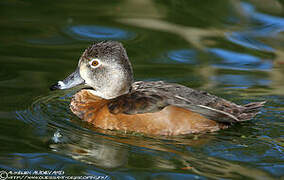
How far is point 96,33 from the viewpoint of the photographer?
10.3 metres

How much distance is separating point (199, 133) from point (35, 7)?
239 inches

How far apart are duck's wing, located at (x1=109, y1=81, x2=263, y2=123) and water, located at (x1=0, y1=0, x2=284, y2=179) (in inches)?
8.3

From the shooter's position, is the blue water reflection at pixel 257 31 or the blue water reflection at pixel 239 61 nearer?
the blue water reflection at pixel 239 61

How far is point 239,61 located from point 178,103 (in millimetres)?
3147

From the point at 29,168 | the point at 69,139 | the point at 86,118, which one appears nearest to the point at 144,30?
the point at 86,118

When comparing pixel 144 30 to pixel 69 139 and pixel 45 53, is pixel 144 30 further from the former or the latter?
pixel 69 139

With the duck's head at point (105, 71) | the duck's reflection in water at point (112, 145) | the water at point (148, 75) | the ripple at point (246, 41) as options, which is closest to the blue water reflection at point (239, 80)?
the water at point (148, 75)

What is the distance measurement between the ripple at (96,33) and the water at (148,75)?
0.7 inches

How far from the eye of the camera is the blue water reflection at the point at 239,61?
9.04 metres

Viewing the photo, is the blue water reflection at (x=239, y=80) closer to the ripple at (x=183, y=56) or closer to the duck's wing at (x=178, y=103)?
the ripple at (x=183, y=56)

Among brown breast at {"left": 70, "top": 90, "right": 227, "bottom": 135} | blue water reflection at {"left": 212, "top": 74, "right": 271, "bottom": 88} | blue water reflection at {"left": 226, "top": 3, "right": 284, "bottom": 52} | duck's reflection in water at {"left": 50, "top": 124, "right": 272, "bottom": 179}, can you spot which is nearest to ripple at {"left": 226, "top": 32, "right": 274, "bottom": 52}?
blue water reflection at {"left": 226, "top": 3, "right": 284, "bottom": 52}

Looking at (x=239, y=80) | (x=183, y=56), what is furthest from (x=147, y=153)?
(x=183, y=56)

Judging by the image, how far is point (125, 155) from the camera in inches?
232

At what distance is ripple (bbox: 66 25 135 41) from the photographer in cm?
1014
